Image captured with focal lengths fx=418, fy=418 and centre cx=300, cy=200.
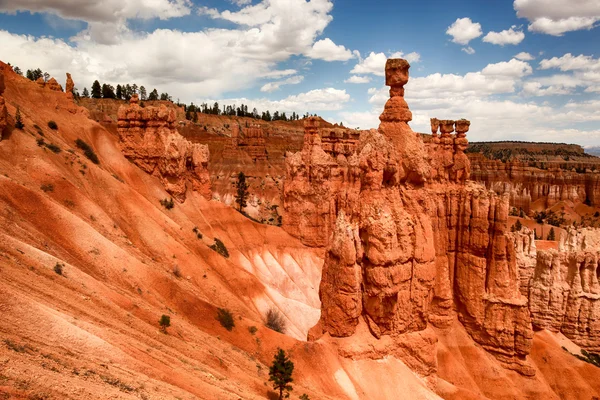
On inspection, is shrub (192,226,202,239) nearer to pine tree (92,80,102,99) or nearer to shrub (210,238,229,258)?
shrub (210,238,229,258)

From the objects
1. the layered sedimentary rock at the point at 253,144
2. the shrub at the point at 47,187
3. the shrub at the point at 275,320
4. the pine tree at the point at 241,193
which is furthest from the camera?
the layered sedimentary rock at the point at 253,144

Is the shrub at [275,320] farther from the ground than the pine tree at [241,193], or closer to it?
closer to it

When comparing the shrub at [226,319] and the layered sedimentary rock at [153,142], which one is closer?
the shrub at [226,319]

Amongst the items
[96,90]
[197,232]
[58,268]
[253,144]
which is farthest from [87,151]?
[96,90]

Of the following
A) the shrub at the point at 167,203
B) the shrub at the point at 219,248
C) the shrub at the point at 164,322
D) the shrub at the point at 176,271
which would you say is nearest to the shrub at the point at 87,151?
the shrub at the point at 167,203

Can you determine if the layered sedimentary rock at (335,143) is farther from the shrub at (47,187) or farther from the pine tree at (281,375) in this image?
the pine tree at (281,375)

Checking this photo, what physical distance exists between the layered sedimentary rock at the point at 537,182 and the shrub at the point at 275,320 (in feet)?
264

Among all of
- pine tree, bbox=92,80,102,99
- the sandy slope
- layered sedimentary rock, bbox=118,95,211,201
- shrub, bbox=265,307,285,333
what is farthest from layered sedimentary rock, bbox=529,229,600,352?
pine tree, bbox=92,80,102,99

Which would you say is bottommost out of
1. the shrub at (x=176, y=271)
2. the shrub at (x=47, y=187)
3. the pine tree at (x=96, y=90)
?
the shrub at (x=176, y=271)

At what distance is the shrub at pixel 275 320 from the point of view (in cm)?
3229

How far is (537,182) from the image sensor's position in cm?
10456

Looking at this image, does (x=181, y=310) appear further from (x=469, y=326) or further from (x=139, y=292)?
(x=469, y=326)

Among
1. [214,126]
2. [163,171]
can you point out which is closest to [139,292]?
[163,171]

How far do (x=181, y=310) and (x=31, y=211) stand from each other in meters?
8.56
